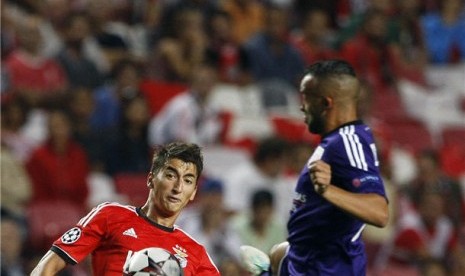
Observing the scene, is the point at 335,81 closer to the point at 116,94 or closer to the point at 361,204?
the point at 361,204

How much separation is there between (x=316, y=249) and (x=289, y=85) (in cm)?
815

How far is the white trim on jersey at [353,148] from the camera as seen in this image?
6668 millimetres

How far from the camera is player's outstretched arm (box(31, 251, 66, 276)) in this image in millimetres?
6090

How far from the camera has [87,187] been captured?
38.8 ft

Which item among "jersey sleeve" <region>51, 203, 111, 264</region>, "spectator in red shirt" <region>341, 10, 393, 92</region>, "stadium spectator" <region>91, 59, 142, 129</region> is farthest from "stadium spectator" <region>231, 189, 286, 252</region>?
"jersey sleeve" <region>51, 203, 111, 264</region>

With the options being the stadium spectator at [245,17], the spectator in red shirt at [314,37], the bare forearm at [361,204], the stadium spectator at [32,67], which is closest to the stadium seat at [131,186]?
the stadium spectator at [32,67]

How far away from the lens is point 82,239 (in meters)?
6.22

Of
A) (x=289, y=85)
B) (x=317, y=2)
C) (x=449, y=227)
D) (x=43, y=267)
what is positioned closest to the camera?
(x=43, y=267)

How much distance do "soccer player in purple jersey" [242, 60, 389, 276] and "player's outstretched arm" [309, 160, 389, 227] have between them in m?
0.05

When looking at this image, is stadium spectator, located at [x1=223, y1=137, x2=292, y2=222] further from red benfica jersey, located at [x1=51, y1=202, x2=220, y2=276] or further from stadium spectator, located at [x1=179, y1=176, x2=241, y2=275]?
red benfica jersey, located at [x1=51, y1=202, x2=220, y2=276]

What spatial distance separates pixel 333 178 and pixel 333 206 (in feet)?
0.48

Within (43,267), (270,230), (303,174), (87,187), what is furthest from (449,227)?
(43,267)

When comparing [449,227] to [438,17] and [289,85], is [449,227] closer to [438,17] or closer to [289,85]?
[289,85]

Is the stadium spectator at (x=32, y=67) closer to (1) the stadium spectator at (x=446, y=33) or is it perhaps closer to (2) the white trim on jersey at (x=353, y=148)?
(1) the stadium spectator at (x=446, y=33)
